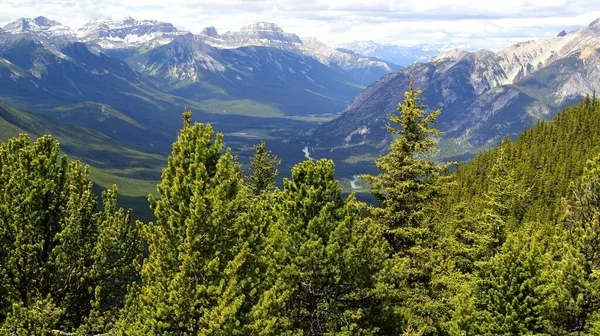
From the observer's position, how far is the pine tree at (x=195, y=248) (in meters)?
23.0

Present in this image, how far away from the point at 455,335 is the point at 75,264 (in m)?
24.1

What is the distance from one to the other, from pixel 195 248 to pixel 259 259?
358cm

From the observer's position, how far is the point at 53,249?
2719 cm

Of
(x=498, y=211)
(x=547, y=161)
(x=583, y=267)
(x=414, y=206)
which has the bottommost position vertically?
(x=583, y=267)

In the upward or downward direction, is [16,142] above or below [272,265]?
above

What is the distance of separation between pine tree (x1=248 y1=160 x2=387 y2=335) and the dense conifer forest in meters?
0.09

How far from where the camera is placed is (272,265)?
26.1 m

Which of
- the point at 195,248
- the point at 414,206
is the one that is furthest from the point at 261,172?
the point at 195,248

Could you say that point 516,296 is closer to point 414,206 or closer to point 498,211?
point 414,206

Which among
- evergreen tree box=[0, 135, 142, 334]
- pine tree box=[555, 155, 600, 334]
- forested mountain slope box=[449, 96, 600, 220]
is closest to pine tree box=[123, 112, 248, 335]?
evergreen tree box=[0, 135, 142, 334]

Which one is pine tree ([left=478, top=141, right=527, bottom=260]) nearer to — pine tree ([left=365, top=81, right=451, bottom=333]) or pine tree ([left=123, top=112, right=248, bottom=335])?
pine tree ([left=365, top=81, right=451, bottom=333])

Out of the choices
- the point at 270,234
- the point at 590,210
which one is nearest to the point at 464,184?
the point at 590,210

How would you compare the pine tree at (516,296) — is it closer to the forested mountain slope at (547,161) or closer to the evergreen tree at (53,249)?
the evergreen tree at (53,249)

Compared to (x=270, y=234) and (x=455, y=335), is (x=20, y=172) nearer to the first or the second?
(x=270, y=234)
